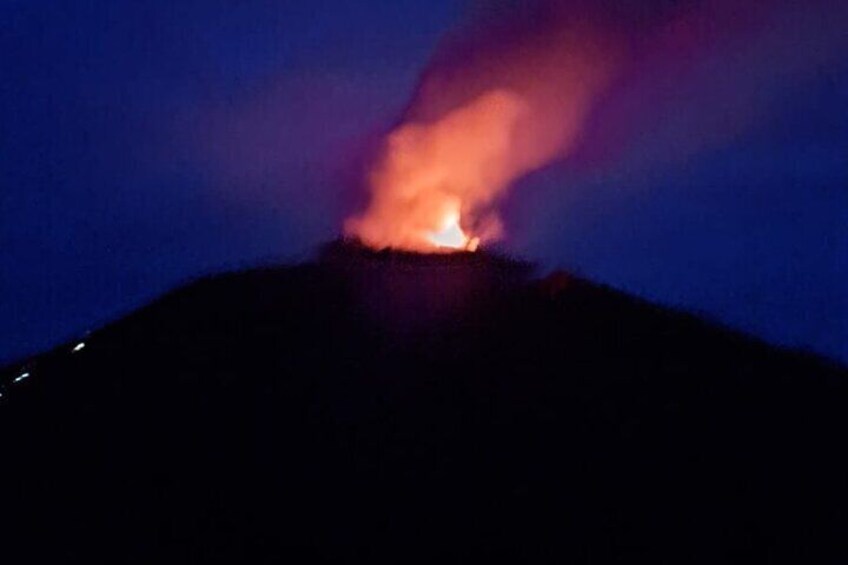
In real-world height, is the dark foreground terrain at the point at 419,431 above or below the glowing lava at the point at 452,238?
below

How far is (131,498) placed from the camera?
1167 cm

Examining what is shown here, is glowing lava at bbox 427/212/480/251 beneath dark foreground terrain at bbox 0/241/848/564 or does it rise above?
above

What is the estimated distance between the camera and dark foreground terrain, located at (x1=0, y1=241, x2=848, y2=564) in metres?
10.9

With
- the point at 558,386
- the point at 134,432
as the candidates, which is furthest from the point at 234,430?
the point at 558,386

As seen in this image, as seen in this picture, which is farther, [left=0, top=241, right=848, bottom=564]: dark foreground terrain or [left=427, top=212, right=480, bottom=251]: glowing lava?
[left=427, top=212, right=480, bottom=251]: glowing lava

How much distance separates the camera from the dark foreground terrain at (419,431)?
10.9m

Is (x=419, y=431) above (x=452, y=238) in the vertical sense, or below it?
below

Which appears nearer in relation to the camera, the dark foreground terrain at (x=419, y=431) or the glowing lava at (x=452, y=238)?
the dark foreground terrain at (x=419, y=431)

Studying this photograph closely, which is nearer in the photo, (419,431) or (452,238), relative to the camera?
(419,431)

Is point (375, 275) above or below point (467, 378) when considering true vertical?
above

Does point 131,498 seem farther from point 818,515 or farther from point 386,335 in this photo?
point 818,515

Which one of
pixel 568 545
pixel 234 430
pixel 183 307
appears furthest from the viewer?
pixel 183 307

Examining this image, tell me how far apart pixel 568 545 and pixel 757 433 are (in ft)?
9.73

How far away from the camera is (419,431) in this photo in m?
12.3
